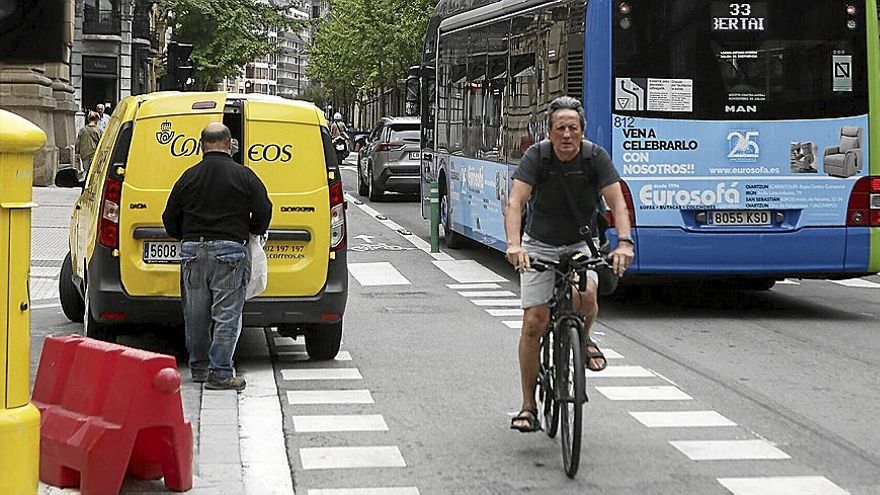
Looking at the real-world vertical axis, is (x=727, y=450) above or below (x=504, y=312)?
below

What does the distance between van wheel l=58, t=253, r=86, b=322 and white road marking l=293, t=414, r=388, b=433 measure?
16.2 feet

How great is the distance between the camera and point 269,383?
32.9 feet

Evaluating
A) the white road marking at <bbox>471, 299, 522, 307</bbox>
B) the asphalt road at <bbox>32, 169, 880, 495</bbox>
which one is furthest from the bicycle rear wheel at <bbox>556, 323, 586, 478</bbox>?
the white road marking at <bbox>471, 299, 522, 307</bbox>

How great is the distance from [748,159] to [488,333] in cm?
281

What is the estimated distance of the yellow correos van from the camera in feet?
34.1

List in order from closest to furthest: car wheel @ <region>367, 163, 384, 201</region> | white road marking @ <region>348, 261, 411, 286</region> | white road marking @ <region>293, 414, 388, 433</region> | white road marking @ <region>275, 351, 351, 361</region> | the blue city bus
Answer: white road marking @ <region>293, 414, 388, 433</region> < white road marking @ <region>275, 351, 351, 361</region> < the blue city bus < white road marking @ <region>348, 261, 411, 286</region> < car wheel @ <region>367, 163, 384, 201</region>

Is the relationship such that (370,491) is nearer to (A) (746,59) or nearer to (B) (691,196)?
(B) (691,196)

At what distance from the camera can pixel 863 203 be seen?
13602 mm

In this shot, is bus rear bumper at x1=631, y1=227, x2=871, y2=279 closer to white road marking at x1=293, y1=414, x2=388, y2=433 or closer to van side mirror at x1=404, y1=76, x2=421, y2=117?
white road marking at x1=293, y1=414, x2=388, y2=433

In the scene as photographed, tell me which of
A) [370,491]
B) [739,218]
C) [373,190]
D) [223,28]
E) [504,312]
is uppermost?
[223,28]

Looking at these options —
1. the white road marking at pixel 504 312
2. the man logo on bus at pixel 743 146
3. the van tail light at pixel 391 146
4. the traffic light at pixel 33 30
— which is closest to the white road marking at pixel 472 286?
the white road marking at pixel 504 312

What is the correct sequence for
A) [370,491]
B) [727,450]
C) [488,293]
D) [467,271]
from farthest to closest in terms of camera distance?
[467,271]
[488,293]
[727,450]
[370,491]

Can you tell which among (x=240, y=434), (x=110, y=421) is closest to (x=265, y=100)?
(x=240, y=434)

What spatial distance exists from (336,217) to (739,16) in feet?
15.3
